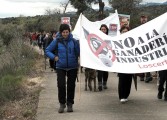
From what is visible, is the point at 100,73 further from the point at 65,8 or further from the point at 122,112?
the point at 65,8

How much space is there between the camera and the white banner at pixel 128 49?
9.60 m

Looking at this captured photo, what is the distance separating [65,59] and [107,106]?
5.34 feet

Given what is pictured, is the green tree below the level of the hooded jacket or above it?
above

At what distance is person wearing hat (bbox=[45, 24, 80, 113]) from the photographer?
30.2 feet

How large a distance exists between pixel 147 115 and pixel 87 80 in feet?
15.5

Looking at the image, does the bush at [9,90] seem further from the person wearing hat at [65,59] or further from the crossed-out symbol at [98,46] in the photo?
the crossed-out symbol at [98,46]

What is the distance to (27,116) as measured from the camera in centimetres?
941

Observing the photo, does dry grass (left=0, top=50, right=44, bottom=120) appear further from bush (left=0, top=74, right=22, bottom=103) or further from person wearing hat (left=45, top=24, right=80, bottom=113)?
person wearing hat (left=45, top=24, right=80, bottom=113)

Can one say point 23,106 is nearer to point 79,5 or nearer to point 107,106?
point 107,106

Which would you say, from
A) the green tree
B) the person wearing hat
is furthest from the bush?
the green tree

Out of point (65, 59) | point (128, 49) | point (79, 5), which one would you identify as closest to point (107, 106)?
point (128, 49)

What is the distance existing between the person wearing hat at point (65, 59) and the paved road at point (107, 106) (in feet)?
1.40

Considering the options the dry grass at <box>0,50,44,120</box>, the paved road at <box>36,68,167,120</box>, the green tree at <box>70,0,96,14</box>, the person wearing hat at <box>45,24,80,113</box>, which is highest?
the green tree at <box>70,0,96,14</box>

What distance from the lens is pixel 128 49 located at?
392 inches
